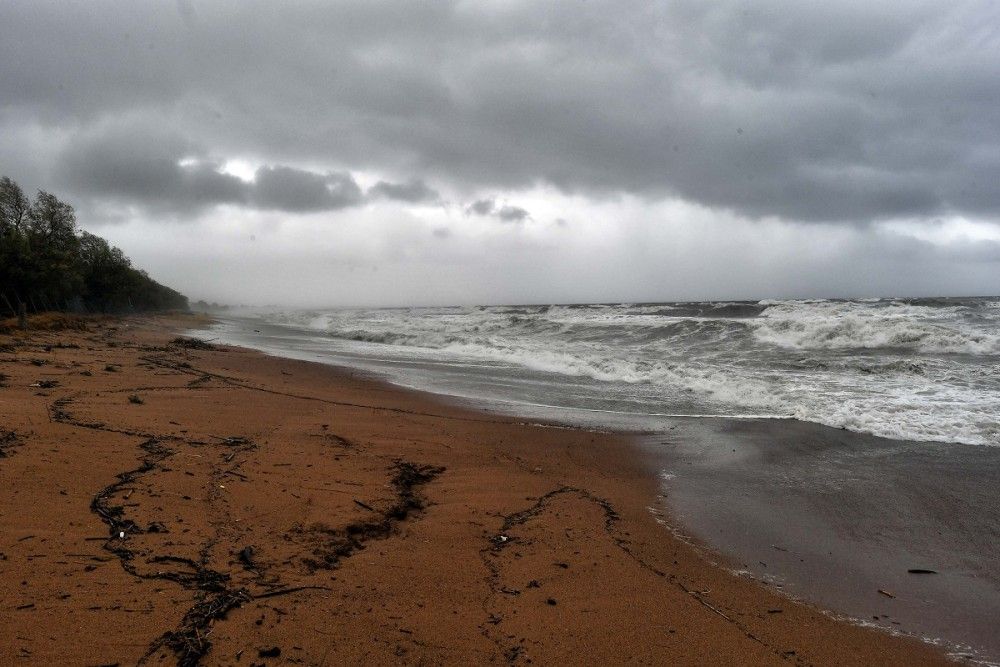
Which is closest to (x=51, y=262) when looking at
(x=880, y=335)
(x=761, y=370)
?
(x=761, y=370)

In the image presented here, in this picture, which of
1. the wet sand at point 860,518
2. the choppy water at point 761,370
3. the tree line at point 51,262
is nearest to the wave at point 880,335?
the choppy water at point 761,370

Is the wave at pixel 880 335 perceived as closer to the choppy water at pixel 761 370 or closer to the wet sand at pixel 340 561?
the choppy water at pixel 761 370

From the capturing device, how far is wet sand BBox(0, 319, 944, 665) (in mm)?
2584

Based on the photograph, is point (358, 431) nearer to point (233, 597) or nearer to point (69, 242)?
point (233, 597)

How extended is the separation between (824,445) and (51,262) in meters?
39.7

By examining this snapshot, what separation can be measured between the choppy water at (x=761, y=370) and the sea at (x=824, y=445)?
0.25ft

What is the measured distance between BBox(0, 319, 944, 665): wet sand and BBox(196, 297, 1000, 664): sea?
575mm

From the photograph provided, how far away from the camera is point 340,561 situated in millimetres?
3389

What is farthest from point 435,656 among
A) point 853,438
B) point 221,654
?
point 853,438

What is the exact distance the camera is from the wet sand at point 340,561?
2.58 metres

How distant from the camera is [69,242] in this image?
37.3 metres

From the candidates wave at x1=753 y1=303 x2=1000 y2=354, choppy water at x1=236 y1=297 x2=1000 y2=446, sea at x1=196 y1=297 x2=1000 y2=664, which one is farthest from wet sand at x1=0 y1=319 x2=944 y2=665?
wave at x1=753 y1=303 x2=1000 y2=354

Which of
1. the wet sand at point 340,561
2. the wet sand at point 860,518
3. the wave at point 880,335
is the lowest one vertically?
the wet sand at point 860,518

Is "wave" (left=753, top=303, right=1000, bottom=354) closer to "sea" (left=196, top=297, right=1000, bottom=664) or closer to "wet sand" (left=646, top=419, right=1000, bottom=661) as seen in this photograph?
"sea" (left=196, top=297, right=1000, bottom=664)
